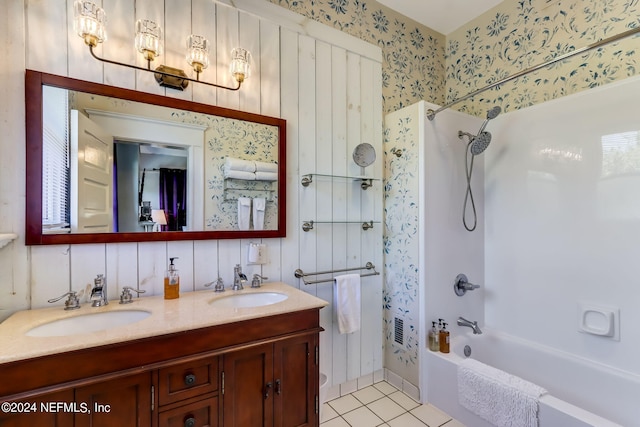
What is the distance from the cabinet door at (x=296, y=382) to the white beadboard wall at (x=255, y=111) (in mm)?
547

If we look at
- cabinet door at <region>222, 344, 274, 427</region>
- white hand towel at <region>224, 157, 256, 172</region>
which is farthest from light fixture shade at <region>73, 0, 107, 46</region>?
cabinet door at <region>222, 344, 274, 427</region>

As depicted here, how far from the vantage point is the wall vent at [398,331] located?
2154mm

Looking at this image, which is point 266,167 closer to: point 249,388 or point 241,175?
point 241,175

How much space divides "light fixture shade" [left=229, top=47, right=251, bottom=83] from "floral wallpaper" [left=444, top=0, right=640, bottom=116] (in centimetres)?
206

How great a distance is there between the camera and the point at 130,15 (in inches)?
57.9

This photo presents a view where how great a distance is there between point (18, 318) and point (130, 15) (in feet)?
4.93

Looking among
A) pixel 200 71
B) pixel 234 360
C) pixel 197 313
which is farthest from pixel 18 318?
pixel 200 71

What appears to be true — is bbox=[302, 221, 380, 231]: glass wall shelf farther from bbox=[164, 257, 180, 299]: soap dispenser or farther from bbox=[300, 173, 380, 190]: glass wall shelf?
bbox=[164, 257, 180, 299]: soap dispenser

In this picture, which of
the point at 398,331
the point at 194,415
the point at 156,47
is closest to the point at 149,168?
the point at 156,47

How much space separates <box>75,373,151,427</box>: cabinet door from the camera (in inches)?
38.6

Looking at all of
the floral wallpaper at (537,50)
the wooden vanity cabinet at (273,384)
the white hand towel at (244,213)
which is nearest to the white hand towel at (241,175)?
the white hand towel at (244,213)

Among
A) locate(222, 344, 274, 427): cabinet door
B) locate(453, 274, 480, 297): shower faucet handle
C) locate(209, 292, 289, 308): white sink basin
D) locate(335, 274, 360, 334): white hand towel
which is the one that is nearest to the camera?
locate(222, 344, 274, 427): cabinet door

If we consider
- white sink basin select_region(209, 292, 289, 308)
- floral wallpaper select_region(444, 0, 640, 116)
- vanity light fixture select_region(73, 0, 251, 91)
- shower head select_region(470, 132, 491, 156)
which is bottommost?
white sink basin select_region(209, 292, 289, 308)

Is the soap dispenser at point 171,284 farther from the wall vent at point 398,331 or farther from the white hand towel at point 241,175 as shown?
the wall vent at point 398,331
